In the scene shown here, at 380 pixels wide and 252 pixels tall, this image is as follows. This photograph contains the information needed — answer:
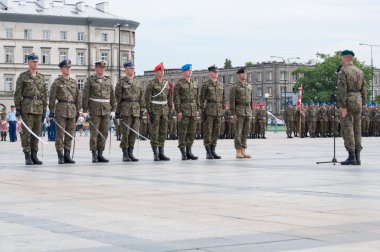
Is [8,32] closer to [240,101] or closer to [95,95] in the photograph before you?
[240,101]

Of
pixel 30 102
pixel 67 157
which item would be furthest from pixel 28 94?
pixel 67 157

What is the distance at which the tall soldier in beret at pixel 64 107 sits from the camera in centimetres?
1805

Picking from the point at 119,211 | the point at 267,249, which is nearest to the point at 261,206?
the point at 119,211

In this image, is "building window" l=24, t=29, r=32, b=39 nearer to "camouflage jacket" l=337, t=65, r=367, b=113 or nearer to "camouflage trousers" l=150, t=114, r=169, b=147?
"camouflage trousers" l=150, t=114, r=169, b=147

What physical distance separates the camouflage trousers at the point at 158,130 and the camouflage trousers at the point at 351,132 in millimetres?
4303

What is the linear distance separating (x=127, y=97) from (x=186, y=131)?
1.64m

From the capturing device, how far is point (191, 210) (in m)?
8.90

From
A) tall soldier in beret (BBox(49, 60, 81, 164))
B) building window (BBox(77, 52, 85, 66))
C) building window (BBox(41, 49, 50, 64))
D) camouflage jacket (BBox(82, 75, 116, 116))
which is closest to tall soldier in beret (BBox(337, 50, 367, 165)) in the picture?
camouflage jacket (BBox(82, 75, 116, 116))

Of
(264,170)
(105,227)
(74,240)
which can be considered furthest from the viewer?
(264,170)

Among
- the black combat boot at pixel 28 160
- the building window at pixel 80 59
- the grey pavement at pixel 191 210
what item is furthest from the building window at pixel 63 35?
the grey pavement at pixel 191 210

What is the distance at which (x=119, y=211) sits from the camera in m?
8.88

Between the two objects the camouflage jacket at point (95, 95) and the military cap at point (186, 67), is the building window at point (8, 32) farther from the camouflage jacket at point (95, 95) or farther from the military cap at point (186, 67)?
the camouflage jacket at point (95, 95)

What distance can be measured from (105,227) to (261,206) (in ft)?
7.20

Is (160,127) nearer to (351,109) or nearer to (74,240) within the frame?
(351,109)
